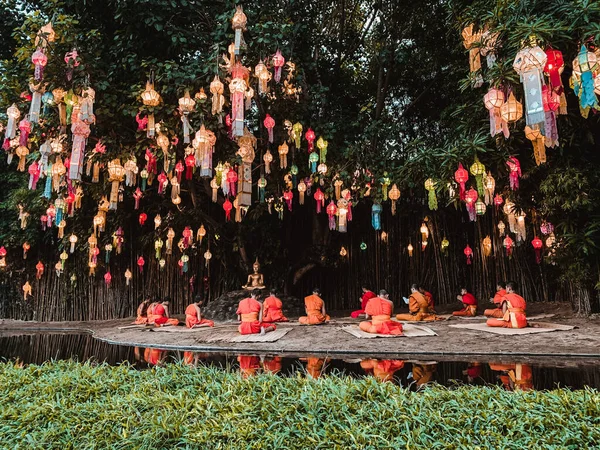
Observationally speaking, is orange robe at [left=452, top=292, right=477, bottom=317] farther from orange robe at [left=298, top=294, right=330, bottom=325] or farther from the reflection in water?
the reflection in water

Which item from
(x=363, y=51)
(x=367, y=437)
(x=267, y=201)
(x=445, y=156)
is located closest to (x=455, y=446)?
(x=367, y=437)

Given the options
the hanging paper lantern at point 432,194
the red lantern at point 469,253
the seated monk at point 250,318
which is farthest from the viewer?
the red lantern at point 469,253

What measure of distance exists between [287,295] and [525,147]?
17.9 feet

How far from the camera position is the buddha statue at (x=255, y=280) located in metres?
8.76

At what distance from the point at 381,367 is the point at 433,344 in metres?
1.26

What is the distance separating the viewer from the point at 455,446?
2.01m

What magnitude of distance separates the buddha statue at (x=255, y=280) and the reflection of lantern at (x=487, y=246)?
4.74 metres

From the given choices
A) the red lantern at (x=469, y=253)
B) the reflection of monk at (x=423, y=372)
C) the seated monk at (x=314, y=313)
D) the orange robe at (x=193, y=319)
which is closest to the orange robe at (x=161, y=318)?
the orange robe at (x=193, y=319)

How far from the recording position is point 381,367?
3738mm

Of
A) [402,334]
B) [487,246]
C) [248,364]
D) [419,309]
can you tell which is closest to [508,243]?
[487,246]

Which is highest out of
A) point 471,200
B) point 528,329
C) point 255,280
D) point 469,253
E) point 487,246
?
point 471,200

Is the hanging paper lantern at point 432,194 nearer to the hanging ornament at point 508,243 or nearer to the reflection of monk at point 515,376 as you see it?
the reflection of monk at point 515,376

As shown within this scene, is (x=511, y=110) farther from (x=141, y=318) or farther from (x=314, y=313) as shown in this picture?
(x=141, y=318)

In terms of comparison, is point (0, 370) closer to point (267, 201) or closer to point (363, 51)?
point (267, 201)
